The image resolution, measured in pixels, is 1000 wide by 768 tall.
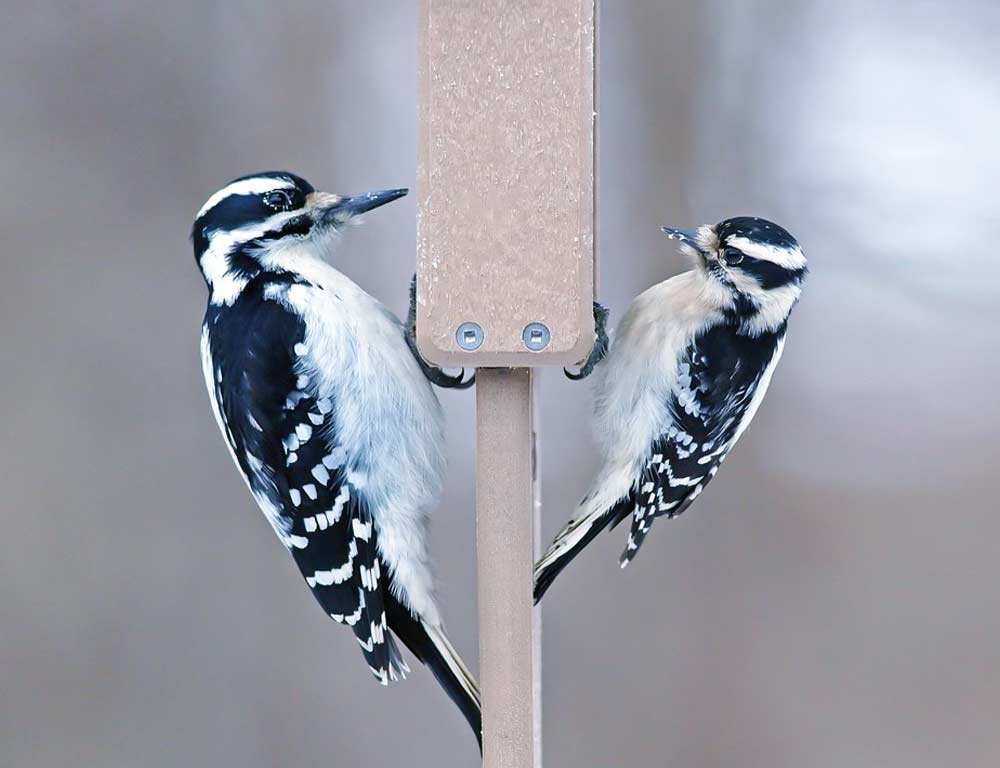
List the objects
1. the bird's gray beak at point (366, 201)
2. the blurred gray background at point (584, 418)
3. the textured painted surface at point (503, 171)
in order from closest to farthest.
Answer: the textured painted surface at point (503, 171) → the bird's gray beak at point (366, 201) → the blurred gray background at point (584, 418)

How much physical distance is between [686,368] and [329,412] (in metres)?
0.34

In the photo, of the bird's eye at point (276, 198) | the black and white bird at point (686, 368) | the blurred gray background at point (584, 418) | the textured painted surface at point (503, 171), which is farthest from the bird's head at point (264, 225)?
the blurred gray background at point (584, 418)

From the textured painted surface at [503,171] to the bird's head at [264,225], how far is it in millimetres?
182

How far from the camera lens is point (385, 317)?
1119 millimetres

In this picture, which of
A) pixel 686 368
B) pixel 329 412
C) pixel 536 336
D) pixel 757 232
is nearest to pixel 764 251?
pixel 757 232

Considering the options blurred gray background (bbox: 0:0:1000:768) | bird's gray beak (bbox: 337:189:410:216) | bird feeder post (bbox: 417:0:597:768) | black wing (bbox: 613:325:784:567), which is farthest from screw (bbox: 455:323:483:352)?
blurred gray background (bbox: 0:0:1000:768)

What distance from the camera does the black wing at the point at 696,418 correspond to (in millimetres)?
1133

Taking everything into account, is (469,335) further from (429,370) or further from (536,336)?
(429,370)

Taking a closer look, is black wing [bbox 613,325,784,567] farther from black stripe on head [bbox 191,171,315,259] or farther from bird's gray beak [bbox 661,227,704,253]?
black stripe on head [bbox 191,171,315,259]

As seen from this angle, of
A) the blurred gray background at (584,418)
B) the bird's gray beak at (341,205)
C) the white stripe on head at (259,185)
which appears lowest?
the blurred gray background at (584,418)

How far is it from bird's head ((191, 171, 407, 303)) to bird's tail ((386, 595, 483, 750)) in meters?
0.33

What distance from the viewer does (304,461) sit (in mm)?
1094

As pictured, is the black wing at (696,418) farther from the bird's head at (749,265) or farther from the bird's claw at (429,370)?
the bird's claw at (429,370)

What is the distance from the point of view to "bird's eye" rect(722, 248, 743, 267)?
111 cm
